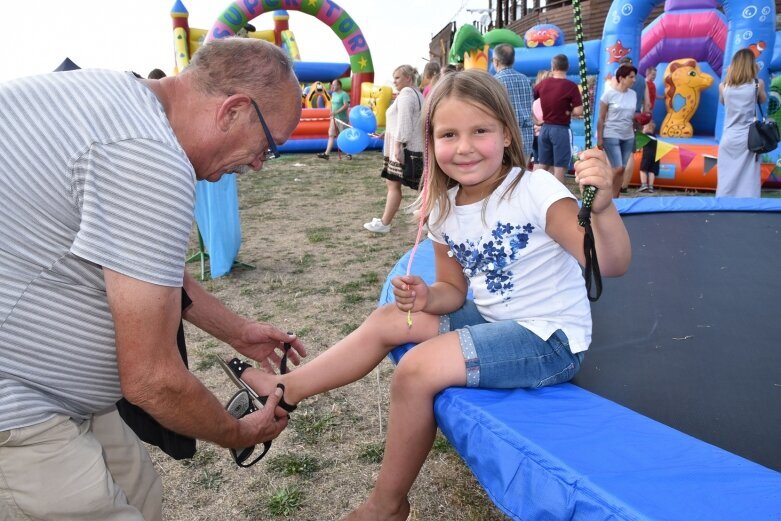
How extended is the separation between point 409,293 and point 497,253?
253 mm

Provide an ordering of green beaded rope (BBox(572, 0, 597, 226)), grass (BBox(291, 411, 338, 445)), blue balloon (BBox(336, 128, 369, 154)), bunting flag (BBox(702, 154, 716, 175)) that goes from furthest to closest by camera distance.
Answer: blue balloon (BBox(336, 128, 369, 154))
bunting flag (BBox(702, 154, 716, 175))
grass (BBox(291, 411, 338, 445))
green beaded rope (BBox(572, 0, 597, 226))

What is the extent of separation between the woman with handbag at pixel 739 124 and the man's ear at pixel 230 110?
4817 mm

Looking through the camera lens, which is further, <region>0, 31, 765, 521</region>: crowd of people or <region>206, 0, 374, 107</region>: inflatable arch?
<region>206, 0, 374, 107</region>: inflatable arch

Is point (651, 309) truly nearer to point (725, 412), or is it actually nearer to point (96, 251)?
point (725, 412)

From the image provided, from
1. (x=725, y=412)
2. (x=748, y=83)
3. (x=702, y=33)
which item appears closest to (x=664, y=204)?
(x=748, y=83)

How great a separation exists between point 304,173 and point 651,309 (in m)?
7.36

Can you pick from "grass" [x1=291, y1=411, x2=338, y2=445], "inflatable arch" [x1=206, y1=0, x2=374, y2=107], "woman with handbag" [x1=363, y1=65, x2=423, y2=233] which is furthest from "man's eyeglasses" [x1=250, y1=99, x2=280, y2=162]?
"inflatable arch" [x1=206, y1=0, x2=374, y2=107]

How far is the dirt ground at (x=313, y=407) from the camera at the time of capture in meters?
1.79

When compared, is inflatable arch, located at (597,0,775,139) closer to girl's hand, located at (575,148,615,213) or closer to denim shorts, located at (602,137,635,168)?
denim shorts, located at (602,137,635,168)

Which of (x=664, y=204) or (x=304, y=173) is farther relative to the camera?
(x=304, y=173)

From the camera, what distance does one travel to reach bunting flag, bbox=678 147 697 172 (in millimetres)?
6302

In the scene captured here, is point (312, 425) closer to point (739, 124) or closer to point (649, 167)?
point (739, 124)

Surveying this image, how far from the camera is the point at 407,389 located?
1.43 metres

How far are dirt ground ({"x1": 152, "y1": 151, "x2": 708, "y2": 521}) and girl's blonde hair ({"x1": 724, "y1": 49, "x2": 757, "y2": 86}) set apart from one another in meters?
2.93
